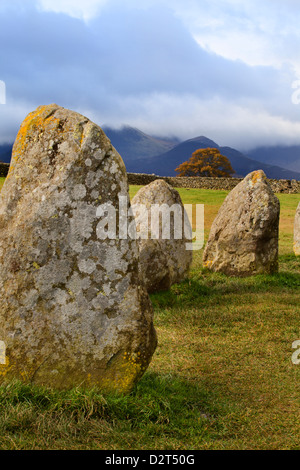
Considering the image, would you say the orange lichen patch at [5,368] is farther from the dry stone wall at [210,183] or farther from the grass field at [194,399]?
the dry stone wall at [210,183]

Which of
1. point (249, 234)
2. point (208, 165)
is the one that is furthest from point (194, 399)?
point (208, 165)

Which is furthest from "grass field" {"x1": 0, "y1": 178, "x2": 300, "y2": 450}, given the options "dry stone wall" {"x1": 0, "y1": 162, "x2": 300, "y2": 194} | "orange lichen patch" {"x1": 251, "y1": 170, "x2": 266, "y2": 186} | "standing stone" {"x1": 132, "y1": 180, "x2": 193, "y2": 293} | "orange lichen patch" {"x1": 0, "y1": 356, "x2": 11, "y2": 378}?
"dry stone wall" {"x1": 0, "y1": 162, "x2": 300, "y2": 194}

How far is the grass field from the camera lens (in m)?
4.43

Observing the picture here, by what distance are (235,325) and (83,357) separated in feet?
14.3

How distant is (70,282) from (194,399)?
6.62 feet

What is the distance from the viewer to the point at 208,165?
200ft

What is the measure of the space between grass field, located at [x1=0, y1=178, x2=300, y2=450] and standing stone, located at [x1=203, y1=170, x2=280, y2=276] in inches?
116

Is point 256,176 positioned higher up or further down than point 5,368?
higher up

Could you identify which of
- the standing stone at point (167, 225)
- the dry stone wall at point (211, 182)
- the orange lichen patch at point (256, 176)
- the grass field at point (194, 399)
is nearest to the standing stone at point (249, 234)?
the orange lichen patch at point (256, 176)

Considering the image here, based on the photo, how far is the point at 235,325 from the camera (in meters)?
8.75

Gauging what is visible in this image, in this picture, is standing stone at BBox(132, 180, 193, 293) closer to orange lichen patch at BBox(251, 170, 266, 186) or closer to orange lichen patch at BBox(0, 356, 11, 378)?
orange lichen patch at BBox(251, 170, 266, 186)

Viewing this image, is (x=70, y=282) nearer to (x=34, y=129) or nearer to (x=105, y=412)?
(x=105, y=412)

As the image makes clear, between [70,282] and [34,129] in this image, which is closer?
[70,282]

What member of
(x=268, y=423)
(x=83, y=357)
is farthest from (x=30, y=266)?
(x=268, y=423)
